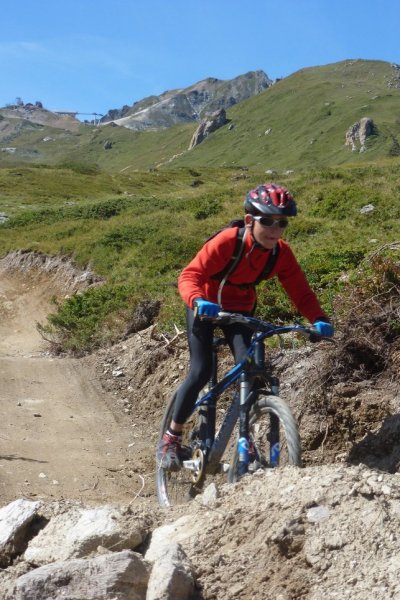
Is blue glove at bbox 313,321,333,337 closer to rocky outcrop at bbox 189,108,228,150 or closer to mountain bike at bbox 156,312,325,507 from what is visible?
mountain bike at bbox 156,312,325,507

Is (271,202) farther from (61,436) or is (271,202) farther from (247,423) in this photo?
(61,436)

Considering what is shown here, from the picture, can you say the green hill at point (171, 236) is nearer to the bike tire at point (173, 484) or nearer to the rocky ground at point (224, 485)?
the rocky ground at point (224, 485)

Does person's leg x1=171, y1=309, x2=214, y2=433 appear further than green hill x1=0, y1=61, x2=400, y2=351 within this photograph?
No

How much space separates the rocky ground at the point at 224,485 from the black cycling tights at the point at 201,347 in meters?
0.98

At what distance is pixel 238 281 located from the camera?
524 centimetres

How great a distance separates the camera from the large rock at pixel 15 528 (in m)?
4.23

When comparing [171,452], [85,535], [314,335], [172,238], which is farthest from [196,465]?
[172,238]

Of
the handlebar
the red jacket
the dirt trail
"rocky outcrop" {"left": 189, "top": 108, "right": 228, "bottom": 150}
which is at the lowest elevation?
the dirt trail

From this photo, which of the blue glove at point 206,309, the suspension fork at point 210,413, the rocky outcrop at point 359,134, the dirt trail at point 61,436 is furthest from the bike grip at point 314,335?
the rocky outcrop at point 359,134

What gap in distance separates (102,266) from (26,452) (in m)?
12.9

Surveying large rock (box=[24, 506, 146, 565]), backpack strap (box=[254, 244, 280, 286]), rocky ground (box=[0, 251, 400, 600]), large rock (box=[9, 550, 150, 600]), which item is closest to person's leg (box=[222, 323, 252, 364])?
backpack strap (box=[254, 244, 280, 286])

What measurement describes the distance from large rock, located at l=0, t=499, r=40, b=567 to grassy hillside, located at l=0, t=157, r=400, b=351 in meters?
3.08

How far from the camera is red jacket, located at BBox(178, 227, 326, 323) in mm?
5039

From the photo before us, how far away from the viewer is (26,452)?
7809 millimetres
